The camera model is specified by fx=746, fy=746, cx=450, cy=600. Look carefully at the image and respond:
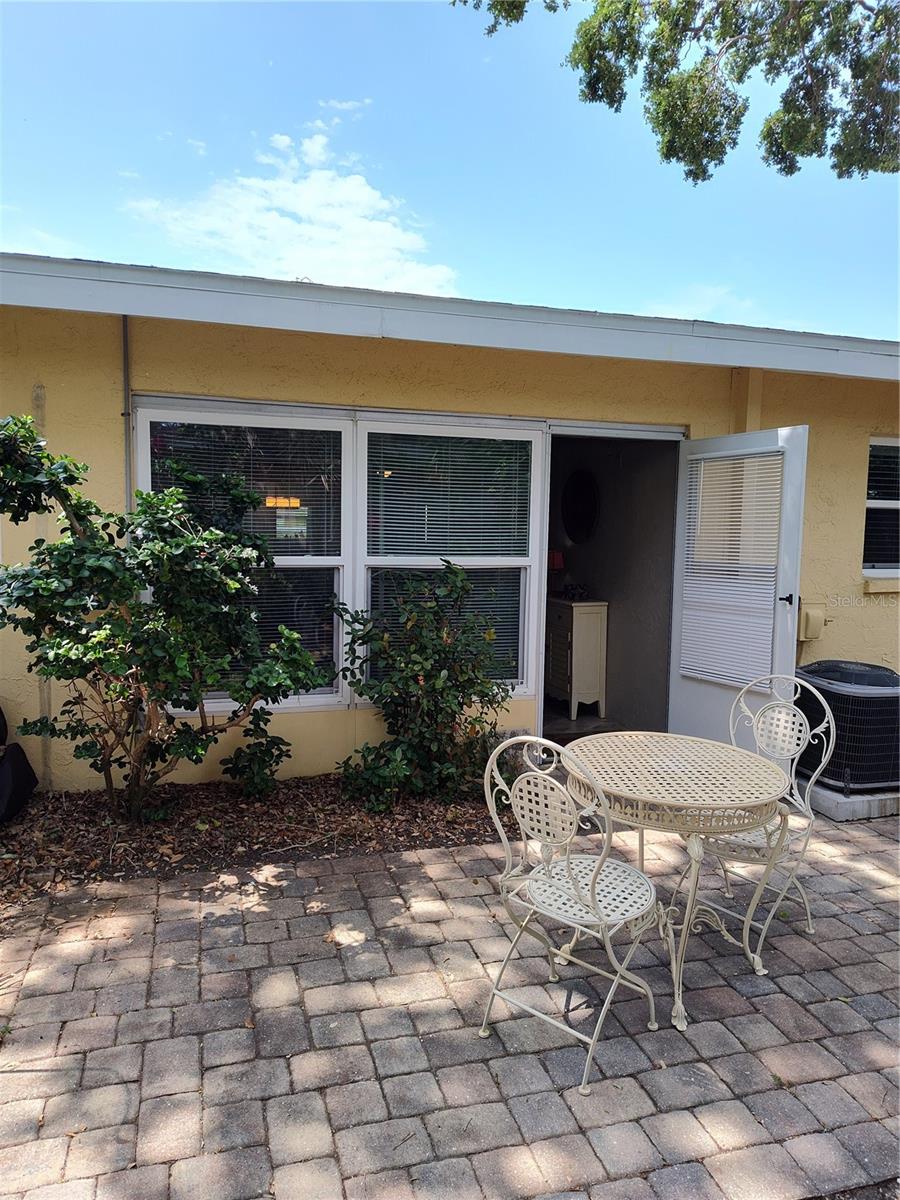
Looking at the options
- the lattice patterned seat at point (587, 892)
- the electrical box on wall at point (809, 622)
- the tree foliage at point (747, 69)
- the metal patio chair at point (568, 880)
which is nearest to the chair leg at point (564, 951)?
the metal patio chair at point (568, 880)

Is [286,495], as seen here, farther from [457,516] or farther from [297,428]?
[457,516]

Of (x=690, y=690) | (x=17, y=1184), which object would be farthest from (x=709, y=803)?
(x=690, y=690)

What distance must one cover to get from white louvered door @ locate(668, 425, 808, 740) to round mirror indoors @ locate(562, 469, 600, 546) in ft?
4.84

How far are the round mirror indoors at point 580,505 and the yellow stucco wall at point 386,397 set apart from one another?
5.25ft

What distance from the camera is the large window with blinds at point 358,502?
4.00m

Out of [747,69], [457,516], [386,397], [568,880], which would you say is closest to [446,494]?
[457,516]

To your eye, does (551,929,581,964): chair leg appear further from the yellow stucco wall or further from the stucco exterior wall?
the stucco exterior wall

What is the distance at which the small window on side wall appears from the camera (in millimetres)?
5551

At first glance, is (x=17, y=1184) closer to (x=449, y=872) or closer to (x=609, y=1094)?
(x=609, y=1094)

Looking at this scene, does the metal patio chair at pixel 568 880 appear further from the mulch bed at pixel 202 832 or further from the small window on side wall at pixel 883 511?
the small window on side wall at pixel 883 511

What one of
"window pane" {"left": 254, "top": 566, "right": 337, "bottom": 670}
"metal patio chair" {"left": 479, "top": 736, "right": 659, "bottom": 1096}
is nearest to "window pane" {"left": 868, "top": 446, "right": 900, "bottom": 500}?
"window pane" {"left": 254, "top": 566, "right": 337, "bottom": 670}

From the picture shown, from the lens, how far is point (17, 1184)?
170 centimetres

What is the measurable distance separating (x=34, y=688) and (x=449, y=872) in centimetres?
231

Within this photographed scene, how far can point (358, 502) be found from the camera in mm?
4254
